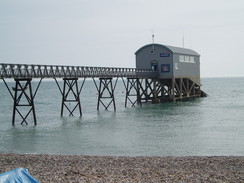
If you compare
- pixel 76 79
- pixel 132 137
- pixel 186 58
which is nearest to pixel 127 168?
pixel 132 137

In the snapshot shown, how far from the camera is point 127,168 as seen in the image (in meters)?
12.8

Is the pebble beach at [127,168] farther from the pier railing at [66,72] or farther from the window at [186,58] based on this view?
the window at [186,58]

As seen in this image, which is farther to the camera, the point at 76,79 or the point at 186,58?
the point at 186,58

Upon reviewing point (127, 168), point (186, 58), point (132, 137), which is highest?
point (186, 58)

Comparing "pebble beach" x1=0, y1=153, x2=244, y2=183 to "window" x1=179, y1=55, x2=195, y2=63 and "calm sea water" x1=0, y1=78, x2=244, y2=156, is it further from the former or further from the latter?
"window" x1=179, y1=55, x2=195, y2=63

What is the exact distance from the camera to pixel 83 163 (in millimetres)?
14047

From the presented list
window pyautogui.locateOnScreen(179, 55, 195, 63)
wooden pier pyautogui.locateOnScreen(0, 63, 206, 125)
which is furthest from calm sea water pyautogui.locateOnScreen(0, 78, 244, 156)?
window pyautogui.locateOnScreen(179, 55, 195, 63)

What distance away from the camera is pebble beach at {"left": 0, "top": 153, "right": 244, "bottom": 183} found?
11156 millimetres

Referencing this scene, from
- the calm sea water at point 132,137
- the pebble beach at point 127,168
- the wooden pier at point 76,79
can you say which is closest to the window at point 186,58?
the wooden pier at point 76,79

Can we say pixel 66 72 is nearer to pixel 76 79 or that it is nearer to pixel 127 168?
pixel 76 79

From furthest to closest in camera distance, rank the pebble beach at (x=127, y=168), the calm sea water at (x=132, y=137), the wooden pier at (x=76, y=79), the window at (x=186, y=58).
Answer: the window at (x=186, y=58) → the wooden pier at (x=76, y=79) → the calm sea water at (x=132, y=137) → the pebble beach at (x=127, y=168)

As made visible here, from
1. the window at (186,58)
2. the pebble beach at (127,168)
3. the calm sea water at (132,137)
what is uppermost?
the window at (186,58)

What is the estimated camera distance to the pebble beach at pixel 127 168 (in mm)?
11156

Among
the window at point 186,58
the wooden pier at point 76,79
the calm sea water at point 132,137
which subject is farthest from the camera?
the window at point 186,58
